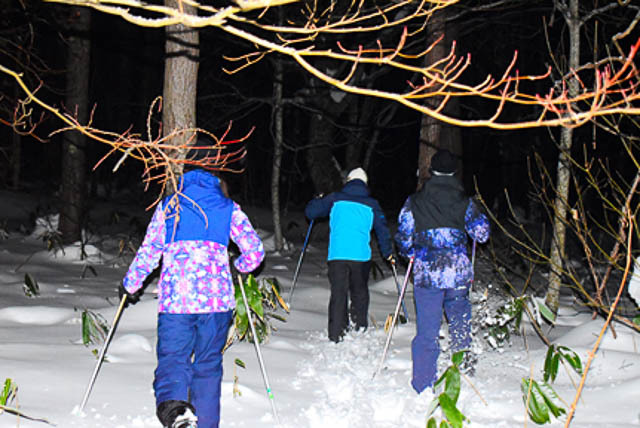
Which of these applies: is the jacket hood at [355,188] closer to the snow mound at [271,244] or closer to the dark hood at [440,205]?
the dark hood at [440,205]

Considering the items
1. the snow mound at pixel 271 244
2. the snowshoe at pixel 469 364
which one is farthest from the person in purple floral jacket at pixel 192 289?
the snow mound at pixel 271 244

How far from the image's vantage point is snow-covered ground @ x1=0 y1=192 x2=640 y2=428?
4.66 m

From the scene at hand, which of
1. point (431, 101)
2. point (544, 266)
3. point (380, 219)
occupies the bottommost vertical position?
point (544, 266)

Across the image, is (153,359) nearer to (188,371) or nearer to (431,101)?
(188,371)

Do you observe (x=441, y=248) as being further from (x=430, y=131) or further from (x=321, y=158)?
(x=321, y=158)

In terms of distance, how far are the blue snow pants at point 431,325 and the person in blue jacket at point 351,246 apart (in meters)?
1.45

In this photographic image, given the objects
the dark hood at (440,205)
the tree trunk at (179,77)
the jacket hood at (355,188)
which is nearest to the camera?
the dark hood at (440,205)

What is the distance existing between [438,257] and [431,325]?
538mm

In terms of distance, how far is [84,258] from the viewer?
35.7 feet

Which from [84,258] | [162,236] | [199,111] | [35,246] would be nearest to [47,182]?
[199,111]

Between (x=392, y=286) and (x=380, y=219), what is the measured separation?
3125 millimetres

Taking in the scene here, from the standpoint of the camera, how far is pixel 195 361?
422 cm

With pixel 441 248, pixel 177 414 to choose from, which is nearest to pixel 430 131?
pixel 441 248

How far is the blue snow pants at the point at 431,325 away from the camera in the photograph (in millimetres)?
5301
